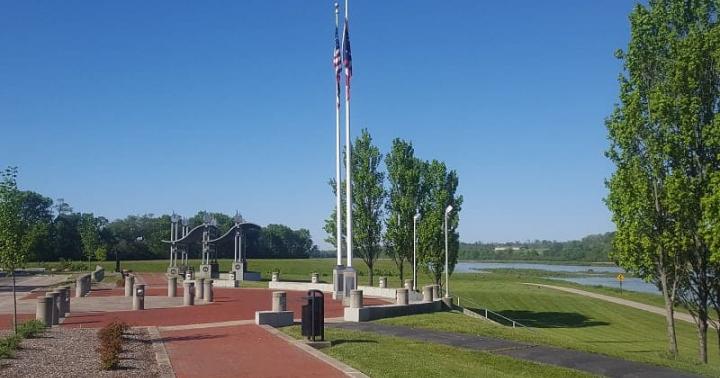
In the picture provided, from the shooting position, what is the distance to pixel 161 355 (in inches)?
559

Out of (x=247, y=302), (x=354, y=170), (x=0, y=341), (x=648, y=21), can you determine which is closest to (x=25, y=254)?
(x=0, y=341)

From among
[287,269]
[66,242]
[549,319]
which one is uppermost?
[66,242]

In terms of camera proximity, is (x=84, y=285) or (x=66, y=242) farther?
(x=66, y=242)

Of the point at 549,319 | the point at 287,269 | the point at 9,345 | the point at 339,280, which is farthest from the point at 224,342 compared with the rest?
the point at 287,269

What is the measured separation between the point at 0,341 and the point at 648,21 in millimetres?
21168

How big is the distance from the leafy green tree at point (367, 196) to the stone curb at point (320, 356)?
22.5 meters

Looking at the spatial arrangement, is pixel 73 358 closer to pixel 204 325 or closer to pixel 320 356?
pixel 320 356

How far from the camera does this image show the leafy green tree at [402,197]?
1529 inches

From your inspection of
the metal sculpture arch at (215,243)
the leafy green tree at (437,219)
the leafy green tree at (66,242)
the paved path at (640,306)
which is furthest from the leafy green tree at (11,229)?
the leafy green tree at (66,242)

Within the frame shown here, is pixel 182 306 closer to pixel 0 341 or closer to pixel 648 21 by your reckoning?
pixel 0 341

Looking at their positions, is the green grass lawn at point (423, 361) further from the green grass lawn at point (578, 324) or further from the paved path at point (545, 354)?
the green grass lawn at point (578, 324)

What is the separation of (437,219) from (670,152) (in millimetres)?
17401

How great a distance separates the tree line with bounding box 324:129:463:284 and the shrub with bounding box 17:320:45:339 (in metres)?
21.5

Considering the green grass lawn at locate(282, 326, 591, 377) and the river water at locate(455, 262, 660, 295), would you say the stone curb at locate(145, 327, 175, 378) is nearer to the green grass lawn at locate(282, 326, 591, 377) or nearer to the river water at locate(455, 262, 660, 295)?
the green grass lawn at locate(282, 326, 591, 377)
